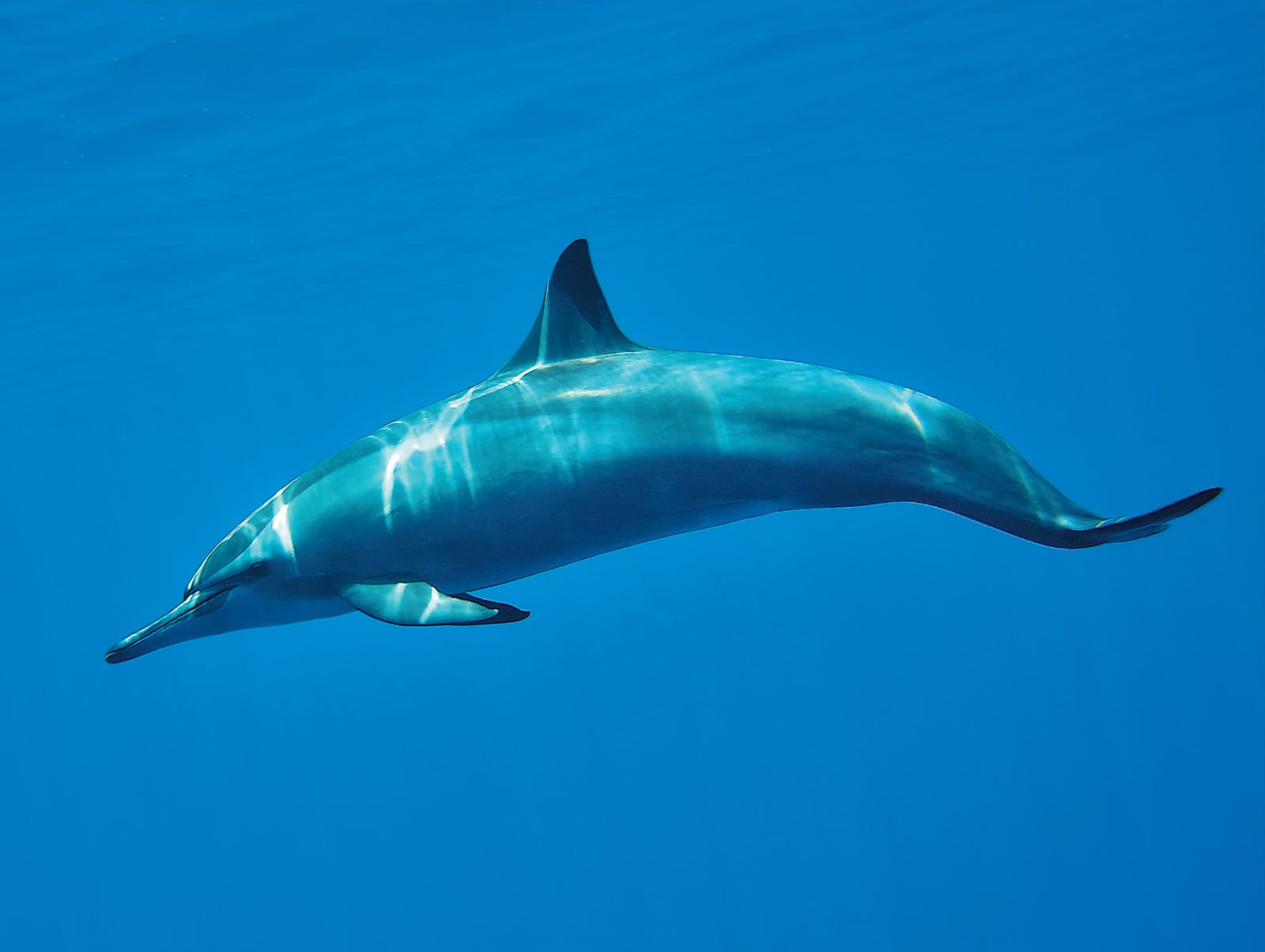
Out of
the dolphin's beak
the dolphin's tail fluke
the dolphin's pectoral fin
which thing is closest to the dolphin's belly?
the dolphin's pectoral fin

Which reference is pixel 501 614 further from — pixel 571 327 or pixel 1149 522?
pixel 1149 522

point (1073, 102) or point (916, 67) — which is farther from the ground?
point (1073, 102)

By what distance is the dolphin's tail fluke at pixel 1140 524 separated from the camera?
3.88 metres

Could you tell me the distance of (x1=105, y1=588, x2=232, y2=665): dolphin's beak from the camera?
484 centimetres

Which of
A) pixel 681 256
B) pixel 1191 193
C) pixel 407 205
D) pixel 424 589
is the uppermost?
pixel 1191 193

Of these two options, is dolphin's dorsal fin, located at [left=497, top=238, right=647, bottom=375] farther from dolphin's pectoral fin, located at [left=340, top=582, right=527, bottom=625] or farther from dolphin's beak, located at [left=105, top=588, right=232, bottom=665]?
dolphin's beak, located at [left=105, top=588, right=232, bottom=665]

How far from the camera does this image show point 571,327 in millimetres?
5391

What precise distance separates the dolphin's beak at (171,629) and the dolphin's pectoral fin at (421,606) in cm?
77

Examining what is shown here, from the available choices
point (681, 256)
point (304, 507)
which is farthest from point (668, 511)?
point (681, 256)

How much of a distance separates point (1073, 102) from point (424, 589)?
82.6 feet

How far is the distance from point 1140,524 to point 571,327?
123 inches

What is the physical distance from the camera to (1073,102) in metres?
24.1

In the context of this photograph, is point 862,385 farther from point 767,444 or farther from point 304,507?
point 304,507

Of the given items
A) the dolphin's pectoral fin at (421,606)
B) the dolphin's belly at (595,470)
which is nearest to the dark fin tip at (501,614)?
the dolphin's pectoral fin at (421,606)
